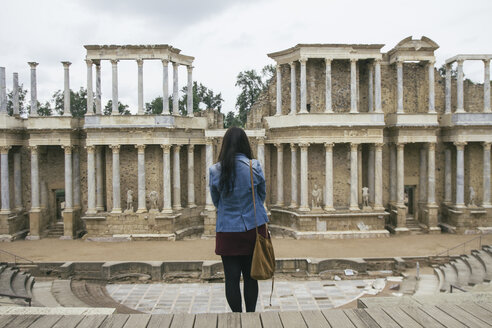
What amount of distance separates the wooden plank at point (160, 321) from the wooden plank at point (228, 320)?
0.55m

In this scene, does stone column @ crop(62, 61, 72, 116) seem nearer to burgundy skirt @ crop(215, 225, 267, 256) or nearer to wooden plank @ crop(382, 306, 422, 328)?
burgundy skirt @ crop(215, 225, 267, 256)

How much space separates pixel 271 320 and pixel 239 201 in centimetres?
150

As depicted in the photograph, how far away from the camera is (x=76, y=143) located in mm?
27609

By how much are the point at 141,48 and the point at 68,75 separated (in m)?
4.94

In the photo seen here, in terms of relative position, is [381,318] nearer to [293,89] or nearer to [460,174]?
[293,89]

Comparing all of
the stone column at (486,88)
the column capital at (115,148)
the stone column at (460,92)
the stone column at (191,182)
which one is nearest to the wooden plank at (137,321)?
the column capital at (115,148)

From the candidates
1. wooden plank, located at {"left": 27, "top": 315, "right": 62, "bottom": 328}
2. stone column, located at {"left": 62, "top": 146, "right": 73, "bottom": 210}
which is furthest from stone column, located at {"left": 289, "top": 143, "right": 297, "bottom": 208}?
wooden plank, located at {"left": 27, "top": 315, "right": 62, "bottom": 328}

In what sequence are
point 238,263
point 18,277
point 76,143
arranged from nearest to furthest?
1. point 238,263
2. point 18,277
3. point 76,143

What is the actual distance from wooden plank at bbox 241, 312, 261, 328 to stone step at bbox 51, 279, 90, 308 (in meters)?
11.9

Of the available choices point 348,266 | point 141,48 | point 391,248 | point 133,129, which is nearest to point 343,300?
point 348,266

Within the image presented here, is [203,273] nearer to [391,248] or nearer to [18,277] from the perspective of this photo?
[18,277]

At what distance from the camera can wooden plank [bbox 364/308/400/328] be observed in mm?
4691

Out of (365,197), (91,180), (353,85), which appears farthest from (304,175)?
(91,180)

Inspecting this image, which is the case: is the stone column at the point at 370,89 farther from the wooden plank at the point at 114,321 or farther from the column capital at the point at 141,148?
the wooden plank at the point at 114,321
